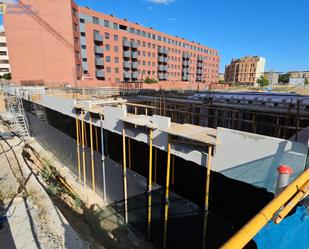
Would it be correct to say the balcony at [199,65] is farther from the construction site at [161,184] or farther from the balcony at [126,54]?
the construction site at [161,184]

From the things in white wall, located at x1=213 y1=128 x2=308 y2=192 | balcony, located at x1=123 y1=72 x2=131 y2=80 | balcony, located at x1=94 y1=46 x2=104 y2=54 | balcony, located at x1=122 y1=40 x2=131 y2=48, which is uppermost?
balcony, located at x1=122 y1=40 x2=131 y2=48

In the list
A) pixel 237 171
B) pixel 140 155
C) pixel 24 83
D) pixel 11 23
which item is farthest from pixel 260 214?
pixel 11 23

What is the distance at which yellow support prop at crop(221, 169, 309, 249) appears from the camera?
1.01 m

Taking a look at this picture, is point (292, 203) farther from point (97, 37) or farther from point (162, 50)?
point (162, 50)

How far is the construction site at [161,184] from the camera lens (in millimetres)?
3934

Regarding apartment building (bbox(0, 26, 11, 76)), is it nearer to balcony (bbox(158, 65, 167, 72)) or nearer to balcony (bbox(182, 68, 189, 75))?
balcony (bbox(158, 65, 167, 72))

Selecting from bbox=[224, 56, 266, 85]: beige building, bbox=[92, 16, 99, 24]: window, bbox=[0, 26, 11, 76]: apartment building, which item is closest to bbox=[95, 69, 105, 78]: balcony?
bbox=[92, 16, 99, 24]: window

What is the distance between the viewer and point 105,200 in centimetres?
929

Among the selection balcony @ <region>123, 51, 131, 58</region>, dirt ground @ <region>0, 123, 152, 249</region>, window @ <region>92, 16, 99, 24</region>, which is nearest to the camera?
dirt ground @ <region>0, 123, 152, 249</region>

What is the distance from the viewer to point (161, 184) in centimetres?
702

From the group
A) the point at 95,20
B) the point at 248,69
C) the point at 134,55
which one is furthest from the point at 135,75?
the point at 248,69

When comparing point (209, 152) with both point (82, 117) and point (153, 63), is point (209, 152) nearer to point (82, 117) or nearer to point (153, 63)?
point (82, 117)

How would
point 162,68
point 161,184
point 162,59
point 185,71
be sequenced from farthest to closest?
point 185,71
point 162,68
point 162,59
point 161,184

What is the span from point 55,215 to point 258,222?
26.1ft
